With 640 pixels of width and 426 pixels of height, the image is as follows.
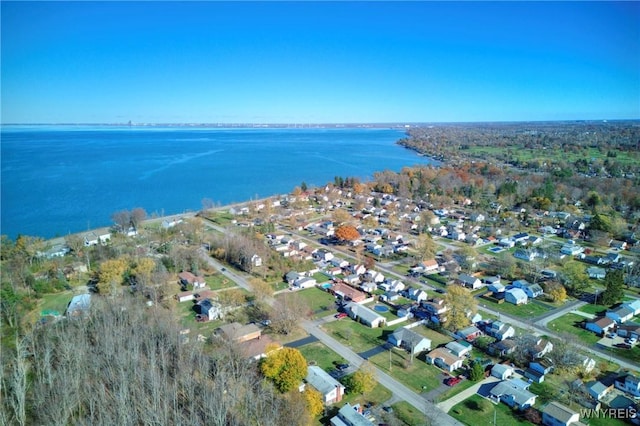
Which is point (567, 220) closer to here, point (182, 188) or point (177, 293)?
point (177, 293)

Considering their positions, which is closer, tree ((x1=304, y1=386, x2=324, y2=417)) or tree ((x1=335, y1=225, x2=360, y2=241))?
tree ((x1=304, y1=386, x2=324, y2=417))

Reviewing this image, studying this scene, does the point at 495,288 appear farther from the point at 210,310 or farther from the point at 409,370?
the point at 210,310

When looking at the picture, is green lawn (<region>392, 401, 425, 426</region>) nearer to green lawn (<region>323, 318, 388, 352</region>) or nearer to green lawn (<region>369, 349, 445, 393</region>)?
green lawn (<region>369, 349, 445, 393</region>)

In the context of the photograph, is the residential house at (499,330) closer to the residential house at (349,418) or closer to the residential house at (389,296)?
the residential house at (389,296)

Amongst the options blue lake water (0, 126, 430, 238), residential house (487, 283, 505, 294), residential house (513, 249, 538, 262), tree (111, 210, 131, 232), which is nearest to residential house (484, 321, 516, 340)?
residential house (487, 283, 505, 294)

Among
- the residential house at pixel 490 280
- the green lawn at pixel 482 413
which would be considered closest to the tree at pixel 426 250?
the residential house at pixel 490 280

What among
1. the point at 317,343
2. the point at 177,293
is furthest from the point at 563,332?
the point at 177,293
